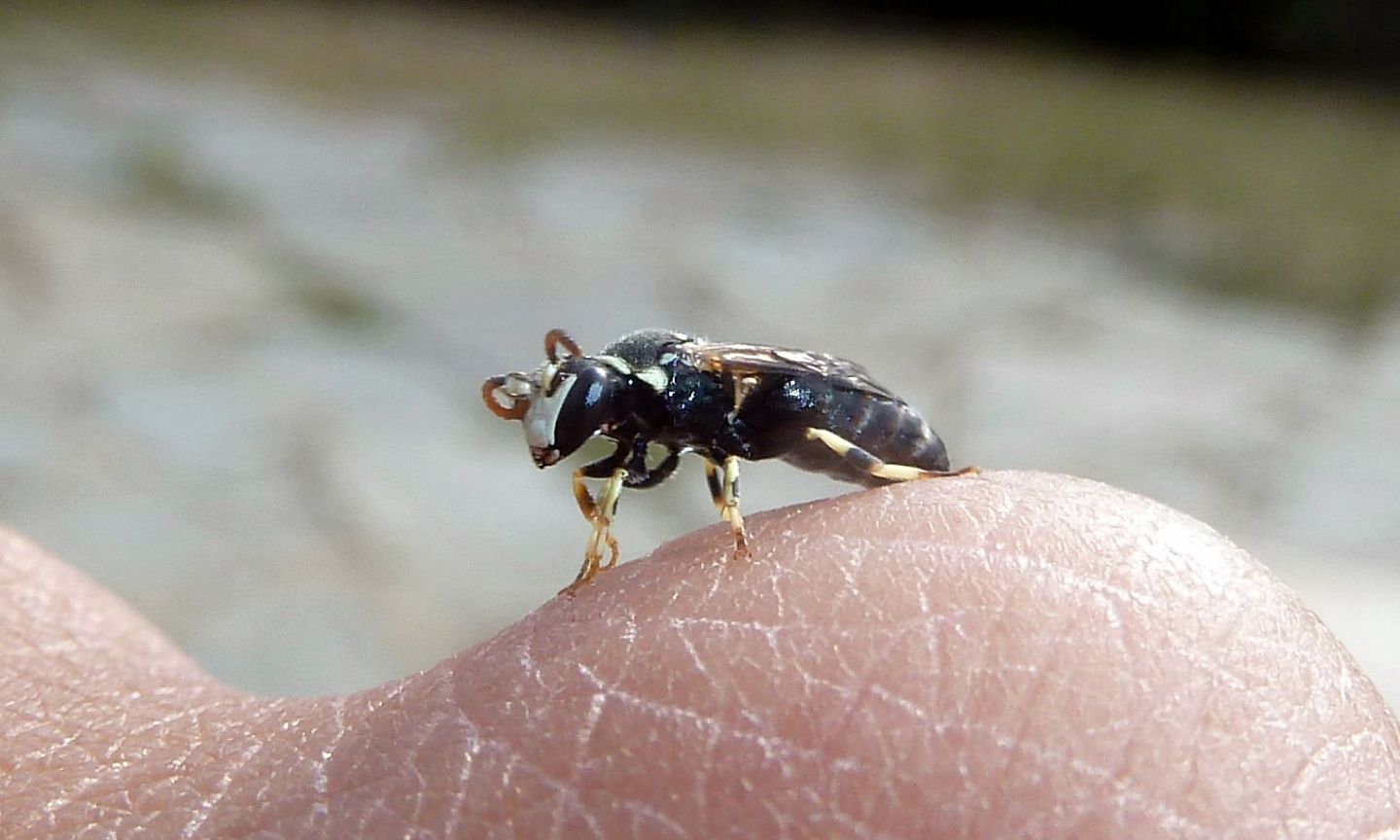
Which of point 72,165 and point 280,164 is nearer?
point 72,165

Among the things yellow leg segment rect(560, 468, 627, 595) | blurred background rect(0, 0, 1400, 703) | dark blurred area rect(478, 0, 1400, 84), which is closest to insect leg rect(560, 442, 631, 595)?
yellow leg segment rect(560, 468, 627, 595)

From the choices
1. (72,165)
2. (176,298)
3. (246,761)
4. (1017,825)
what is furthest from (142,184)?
(1017,825)

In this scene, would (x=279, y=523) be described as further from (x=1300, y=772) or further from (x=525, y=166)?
(x=525, y=166)

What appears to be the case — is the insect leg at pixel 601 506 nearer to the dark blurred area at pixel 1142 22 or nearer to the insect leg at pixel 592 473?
the insect leg at pixel 592 473

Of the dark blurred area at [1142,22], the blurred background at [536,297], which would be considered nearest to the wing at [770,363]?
the blurred background at [536,297]

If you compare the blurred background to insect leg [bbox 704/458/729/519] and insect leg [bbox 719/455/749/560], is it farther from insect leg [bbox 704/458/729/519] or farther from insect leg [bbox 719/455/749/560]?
insect leg [bbox 719/455/749/560]

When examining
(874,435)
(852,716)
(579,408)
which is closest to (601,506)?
(579,408)

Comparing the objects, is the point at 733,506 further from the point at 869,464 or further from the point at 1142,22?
the point at 1142,22
